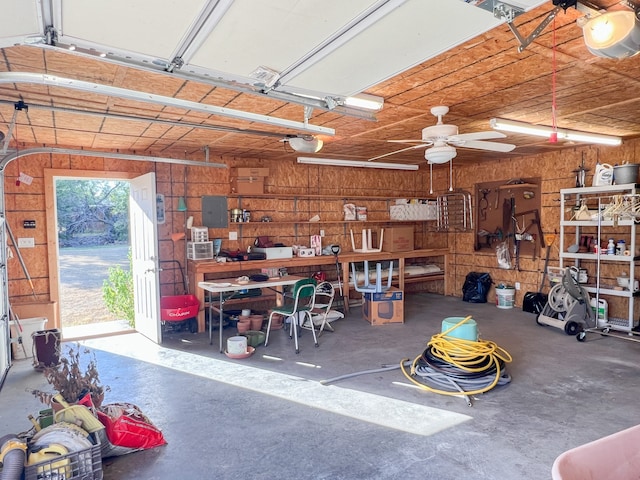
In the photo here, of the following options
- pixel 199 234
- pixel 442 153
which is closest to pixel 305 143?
pixel 442 153

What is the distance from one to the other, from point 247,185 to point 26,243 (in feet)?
9.36

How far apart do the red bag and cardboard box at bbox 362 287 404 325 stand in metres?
3.59

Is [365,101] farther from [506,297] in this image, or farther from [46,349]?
[506,297]

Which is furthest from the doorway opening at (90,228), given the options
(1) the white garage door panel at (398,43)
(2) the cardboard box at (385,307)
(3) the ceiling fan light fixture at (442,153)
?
(1) the white garage door panel at (398,43)

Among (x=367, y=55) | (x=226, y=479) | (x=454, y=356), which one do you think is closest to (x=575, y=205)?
(x=454, y=356)

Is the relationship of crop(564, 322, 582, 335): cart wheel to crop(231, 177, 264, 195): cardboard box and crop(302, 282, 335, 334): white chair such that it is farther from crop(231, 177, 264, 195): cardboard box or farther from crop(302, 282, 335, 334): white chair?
crop(231, 177, 264, 195): cardboard box

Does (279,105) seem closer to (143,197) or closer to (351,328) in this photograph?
(143,197)

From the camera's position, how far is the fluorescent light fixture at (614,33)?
6.04ft

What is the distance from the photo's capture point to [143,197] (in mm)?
5074

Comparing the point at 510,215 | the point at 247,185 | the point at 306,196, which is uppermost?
the point at 247,185

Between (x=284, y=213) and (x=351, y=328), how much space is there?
2231mm

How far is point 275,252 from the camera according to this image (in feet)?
19.4

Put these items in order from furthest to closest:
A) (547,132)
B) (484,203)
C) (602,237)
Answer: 1. (484,203)
2. (602,237)
3. (547,132)

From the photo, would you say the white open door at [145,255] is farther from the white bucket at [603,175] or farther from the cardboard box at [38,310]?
the white bucket at [603,175]
